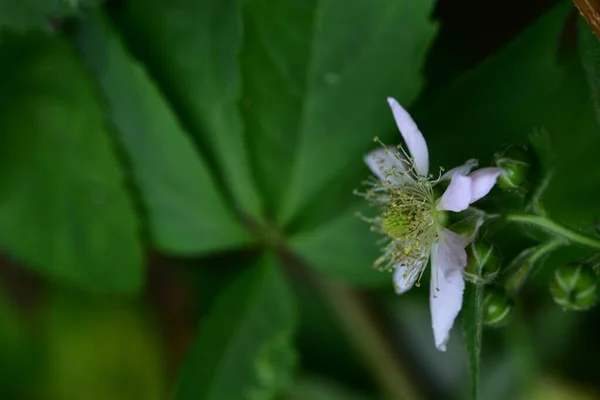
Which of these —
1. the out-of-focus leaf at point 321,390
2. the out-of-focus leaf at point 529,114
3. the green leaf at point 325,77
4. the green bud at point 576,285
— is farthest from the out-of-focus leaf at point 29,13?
the out-of-focus leaf at point 321,390

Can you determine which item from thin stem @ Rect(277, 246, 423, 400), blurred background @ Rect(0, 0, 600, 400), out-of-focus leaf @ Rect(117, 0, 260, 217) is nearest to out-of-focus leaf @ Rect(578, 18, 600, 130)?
blurred background @ Rect(0, 0, 600, 400)

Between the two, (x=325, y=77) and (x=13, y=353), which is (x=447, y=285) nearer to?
(x=325, y=77)

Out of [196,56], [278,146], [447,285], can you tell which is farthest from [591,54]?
[196,56]

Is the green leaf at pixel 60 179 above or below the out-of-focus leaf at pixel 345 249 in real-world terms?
above

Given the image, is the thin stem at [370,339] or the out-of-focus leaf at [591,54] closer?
the out-of-focus leaf at [591,54]

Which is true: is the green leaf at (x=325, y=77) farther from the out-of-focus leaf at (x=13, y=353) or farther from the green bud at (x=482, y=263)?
A: the out-of-focus leaf at (x=13, y=353)

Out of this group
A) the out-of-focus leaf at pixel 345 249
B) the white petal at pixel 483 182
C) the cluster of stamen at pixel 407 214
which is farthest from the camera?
the out-of-focus leaf at pixel 345 249

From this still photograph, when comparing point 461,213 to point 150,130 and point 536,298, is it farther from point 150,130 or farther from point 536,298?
point 536,298

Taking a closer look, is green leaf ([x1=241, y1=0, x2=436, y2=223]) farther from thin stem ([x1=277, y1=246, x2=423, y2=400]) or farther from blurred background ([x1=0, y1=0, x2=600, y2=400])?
thin stem ([x1=277, y1=246, x2=423, y2=400])
